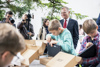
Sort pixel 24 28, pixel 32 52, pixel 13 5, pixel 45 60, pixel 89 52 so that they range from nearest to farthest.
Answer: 1. pixel 89 52
2. pixel 32 52
3. pixel 45 60
4. pixel 24 28
5. pixel 13 5

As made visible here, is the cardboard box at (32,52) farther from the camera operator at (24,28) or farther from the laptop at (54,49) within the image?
the camera operator at (24,28)

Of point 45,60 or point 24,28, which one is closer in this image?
point 45,60

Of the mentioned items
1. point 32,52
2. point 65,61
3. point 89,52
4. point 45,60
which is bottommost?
point 45,60

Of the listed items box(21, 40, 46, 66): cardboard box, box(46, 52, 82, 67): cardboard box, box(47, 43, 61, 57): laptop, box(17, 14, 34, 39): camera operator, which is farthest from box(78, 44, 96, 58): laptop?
box(17, 14, 34, 39): camera operator

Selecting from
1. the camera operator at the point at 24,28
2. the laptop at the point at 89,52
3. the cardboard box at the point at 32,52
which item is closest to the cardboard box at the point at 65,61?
the laptop at the point at 89,52

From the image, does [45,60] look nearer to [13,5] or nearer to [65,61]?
[65,61]

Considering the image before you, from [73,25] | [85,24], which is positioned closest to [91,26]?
[85,24]

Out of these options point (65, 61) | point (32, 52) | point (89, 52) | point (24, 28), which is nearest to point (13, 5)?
point (24, 28)

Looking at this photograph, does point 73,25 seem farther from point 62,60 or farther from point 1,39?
point 1,39

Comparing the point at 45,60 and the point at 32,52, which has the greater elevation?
the point at 32,52

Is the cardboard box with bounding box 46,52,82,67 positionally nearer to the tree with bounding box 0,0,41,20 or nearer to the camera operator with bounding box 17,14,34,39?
the camera operator with bounding box 17,14,34,39

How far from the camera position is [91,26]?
46.6 inches

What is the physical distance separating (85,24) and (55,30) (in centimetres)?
45

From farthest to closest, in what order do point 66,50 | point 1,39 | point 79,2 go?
point 79,2 → point 66,50 → point 1,39
